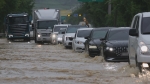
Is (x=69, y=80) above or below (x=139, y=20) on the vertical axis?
below

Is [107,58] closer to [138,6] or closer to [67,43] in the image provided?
[67,43]

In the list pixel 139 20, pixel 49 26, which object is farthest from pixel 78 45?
pixel 49 26

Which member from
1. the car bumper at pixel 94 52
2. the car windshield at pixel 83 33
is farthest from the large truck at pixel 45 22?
the car bumper at pixel 94 52

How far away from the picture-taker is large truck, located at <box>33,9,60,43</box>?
192ft

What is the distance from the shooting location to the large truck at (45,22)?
5847 centimetres

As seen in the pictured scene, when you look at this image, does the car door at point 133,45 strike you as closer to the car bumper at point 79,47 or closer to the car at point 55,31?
the car bumper at point 79,47

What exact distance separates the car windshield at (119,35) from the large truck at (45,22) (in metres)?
31.9

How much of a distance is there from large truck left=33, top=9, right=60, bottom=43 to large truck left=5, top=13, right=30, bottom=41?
146 inches

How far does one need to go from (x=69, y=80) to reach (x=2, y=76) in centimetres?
240

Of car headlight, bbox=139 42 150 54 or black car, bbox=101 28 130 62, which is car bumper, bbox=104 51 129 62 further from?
car headlight, bbox=139 42 150 54

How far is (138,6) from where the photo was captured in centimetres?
4628

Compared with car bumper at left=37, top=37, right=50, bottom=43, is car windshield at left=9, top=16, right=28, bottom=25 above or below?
above

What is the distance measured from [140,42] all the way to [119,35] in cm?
904

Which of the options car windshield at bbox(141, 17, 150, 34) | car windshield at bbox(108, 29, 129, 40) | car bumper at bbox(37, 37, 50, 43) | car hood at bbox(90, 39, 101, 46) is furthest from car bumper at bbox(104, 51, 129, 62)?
car bumper at bbox(37, 37, 50, 43)
